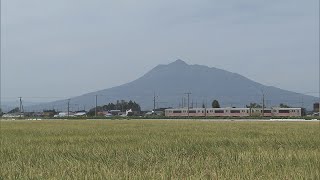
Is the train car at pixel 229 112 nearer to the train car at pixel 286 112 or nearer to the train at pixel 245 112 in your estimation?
the train at pixel 245 112

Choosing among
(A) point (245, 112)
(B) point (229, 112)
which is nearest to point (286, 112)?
(A) point (245, 112)

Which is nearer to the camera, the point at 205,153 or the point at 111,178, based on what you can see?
the point at 111,178

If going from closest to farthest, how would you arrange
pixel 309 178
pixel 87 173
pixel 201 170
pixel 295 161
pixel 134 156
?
1. pixel 309 178
2. pixel 87 173
3. pixel 201 170
4. pixel 295 161
5. pixel 134 156

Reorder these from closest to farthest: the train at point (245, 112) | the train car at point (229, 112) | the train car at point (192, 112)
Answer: the train at point (245, 112), the train car at point (229, 112), the train car at point (192, 112)

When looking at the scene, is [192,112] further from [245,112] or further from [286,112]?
[286,112]

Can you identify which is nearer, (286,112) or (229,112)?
(286,112)

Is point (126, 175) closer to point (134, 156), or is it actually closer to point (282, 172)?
point (282, 172)

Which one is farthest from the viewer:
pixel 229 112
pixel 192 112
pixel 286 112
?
pixel 192 112

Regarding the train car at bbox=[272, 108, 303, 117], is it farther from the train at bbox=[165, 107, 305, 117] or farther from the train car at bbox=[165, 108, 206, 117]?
the train car at bbox=[165, 108, 206, 117]

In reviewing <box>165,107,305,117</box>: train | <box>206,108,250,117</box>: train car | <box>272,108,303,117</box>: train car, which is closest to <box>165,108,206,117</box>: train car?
<box>165,107,305,117</box>: train

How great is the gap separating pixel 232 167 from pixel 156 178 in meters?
1.92

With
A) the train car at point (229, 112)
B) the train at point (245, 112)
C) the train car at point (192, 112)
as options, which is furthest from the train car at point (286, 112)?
the train car at point (192, 112)

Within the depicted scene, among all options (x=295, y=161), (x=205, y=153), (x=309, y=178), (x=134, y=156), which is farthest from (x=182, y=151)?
(x=309, y=178)

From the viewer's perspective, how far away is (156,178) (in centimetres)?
696
